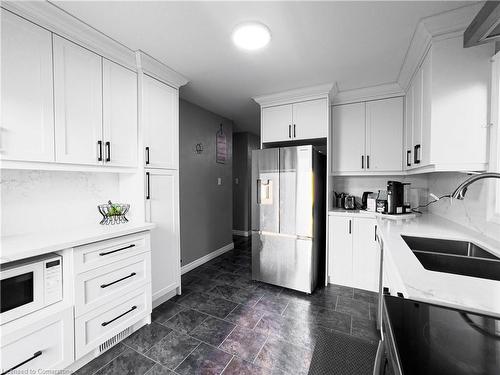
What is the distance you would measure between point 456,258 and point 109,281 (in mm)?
2276

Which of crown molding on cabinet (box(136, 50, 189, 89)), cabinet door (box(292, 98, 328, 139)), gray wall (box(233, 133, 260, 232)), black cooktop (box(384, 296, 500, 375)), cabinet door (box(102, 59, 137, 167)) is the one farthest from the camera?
gray wall (box(233, 133, 260, 232))

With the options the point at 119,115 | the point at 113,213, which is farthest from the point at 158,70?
the point at 113,213

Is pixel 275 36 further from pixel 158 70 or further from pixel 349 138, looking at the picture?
pixel 349 138

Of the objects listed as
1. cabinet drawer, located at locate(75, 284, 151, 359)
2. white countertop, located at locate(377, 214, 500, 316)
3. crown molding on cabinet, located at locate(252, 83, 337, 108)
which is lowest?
cabinet drawer, located at locate(75, 284, 151, 359)

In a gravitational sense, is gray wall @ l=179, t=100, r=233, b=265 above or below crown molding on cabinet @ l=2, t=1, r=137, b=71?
Answer: below

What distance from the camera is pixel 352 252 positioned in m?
2.69

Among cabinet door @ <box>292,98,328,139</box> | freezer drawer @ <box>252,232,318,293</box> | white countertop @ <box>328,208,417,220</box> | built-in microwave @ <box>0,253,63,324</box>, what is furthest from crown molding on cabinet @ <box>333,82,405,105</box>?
built-in microwave @ <box>0,253,63,324</box>

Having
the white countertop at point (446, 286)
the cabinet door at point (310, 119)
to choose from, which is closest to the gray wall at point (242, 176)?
the cabinet door at point (310, 119)

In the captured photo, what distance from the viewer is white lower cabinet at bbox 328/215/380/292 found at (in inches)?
102

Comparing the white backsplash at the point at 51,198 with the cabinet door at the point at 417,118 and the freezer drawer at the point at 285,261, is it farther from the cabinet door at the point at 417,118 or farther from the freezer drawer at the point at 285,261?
the cabinet door at the point at 417,118

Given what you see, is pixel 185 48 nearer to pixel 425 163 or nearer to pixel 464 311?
pixel 425 163

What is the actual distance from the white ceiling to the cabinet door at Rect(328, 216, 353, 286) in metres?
1.70

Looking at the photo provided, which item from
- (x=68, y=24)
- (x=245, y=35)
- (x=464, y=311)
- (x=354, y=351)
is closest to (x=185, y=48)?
(x=245, y=35)

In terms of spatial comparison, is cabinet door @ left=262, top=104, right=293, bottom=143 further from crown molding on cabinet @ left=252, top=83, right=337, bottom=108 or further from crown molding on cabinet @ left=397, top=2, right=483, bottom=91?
crown molding on cabinet @ left=397, top=2, right=483, bottom=91
